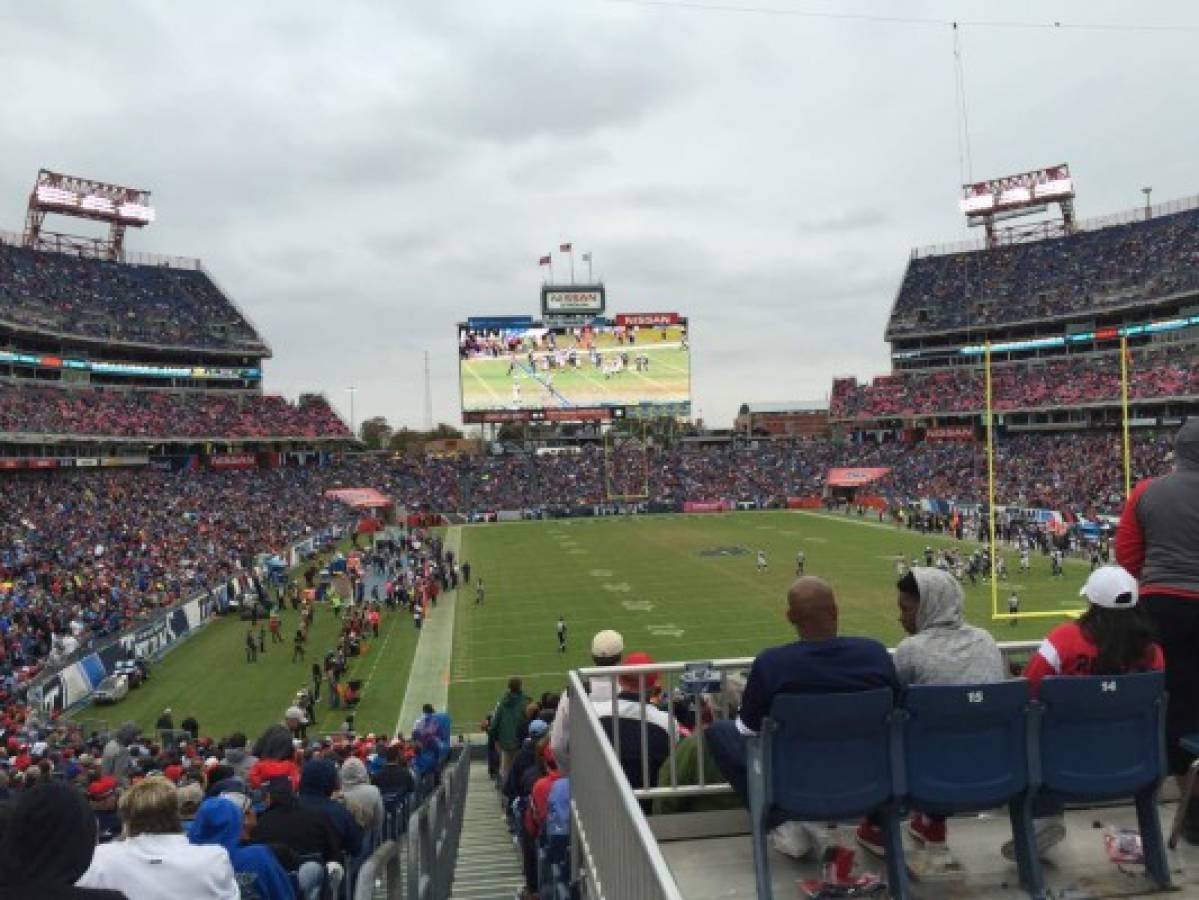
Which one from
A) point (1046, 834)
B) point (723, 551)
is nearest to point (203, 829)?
point (1046, 834)

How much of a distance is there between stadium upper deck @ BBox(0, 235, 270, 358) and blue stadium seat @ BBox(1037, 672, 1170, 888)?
61.5m

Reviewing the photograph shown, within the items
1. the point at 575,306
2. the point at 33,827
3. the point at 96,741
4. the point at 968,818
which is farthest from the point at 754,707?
the point at 575,306

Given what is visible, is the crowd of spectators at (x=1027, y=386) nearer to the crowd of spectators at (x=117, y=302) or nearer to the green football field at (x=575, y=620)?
the green football field at (x=575, y=620)

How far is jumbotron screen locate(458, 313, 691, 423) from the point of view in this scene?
7619cm

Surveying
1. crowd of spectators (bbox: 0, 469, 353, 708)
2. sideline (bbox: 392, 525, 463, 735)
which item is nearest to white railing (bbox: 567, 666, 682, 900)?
sideline (bbox: 392, 525, 463, 735)

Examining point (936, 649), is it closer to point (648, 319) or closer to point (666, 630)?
point (666, 630)

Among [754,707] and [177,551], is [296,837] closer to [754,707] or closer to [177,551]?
[754,707]

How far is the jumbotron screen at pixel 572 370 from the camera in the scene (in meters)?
76.2

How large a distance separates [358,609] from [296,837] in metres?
27.1

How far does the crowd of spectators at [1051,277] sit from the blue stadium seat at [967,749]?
7274 cm

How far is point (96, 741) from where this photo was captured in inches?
615

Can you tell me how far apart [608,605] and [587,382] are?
45340 millimetres

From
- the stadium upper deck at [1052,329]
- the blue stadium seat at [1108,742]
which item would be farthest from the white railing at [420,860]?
the stadium upper deck at [1052,329]

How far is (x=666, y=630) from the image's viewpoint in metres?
28.3
